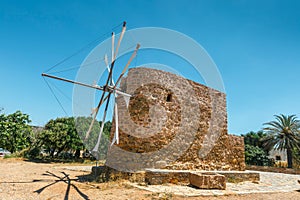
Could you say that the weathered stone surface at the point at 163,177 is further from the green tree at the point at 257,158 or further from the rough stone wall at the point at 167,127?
the green tree at the point at 257,158

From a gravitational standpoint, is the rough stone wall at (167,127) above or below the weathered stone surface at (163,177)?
above

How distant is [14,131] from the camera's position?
17766mm

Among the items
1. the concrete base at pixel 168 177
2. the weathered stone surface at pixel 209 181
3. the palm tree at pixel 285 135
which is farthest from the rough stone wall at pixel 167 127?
the palm tree at pixel 285 135

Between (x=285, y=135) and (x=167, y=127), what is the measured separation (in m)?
15.7

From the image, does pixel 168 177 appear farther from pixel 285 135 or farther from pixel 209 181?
pixel 285 135

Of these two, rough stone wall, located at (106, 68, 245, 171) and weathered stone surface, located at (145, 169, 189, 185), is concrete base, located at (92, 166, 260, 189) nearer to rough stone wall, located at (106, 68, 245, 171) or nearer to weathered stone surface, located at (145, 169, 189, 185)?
weathered stone surface, located at (145, 169, 189, 185)

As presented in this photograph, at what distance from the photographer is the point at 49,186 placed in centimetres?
669

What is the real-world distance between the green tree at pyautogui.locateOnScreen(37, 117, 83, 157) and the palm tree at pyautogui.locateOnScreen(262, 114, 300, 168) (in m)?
18.0

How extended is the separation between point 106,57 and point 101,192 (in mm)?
5767

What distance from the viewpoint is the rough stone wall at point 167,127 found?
26.5 feet

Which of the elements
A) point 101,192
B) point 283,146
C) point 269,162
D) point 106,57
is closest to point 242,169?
point 101,192

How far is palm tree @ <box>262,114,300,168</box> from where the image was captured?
18609mm

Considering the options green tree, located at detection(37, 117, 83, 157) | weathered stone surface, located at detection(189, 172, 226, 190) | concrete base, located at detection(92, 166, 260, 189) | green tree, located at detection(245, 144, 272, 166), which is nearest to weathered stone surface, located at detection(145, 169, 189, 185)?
concrete base, located at detection(92, 166, 260, 189)

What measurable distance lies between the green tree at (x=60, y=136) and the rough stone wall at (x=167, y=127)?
39.2 ft
